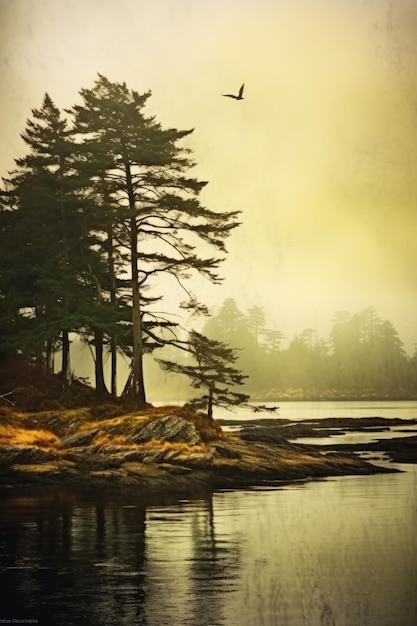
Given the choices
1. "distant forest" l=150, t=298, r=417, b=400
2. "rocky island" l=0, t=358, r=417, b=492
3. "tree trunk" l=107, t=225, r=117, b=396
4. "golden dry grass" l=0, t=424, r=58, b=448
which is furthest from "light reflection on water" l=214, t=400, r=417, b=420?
"golden dry grass" l=0, t=424, r=58, b=448

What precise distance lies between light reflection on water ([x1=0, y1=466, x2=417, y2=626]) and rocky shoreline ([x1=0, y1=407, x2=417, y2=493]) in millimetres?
3378

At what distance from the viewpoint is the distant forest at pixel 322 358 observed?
9438 centimetres

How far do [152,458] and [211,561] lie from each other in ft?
40.5

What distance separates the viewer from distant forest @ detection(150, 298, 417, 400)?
94375 mm

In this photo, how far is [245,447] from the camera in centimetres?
2634

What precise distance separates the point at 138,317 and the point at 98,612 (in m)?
21.5

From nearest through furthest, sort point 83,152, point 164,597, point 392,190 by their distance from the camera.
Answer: point 164,597
point 83,152
point 392,190

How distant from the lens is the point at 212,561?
38.2 feet

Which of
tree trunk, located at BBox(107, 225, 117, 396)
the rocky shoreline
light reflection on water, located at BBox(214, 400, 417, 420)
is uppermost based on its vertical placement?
tree trunk, located at BBox(107, 225, 117, 396)

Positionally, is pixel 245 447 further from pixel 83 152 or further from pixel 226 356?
pixel 83 152

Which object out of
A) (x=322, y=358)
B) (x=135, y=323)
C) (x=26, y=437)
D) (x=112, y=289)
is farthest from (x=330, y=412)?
(x=26, y=437)

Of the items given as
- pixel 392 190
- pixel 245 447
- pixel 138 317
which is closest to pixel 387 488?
pixel 245 447

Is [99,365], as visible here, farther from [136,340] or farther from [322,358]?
[322,358]

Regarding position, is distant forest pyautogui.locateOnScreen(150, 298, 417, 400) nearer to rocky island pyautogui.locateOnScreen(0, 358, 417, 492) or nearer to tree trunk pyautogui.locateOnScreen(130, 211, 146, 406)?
tree trunk pyautogui.locateOnScreen(130, 211, 146, 406)
